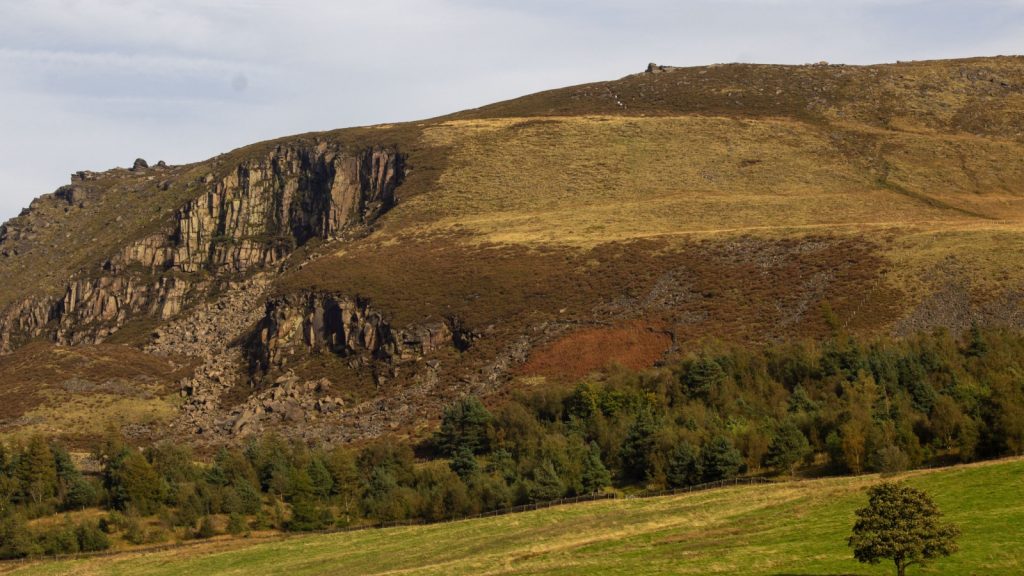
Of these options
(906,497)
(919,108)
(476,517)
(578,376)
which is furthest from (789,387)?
(919,108)

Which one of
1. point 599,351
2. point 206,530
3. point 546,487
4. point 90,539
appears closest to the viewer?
point 546,487

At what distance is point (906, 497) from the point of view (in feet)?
111

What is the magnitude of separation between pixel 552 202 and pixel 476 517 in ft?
268

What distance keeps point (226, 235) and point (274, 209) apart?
8690mm

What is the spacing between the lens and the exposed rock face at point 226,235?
140500 mm

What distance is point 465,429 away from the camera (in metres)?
82.5

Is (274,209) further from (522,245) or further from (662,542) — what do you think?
(662,542)

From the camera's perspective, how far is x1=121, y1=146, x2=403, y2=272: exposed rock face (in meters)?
150

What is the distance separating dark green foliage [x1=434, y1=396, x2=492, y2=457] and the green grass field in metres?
16.3

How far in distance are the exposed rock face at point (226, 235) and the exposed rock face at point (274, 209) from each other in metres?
0.15

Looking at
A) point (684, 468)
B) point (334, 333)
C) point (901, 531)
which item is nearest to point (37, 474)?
point (334, 333)

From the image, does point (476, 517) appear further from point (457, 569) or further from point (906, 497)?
point (906, 497)

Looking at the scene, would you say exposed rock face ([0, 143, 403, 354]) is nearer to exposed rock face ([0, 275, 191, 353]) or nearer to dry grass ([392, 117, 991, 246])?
exposed rock face ([0, 275, 191, 353])

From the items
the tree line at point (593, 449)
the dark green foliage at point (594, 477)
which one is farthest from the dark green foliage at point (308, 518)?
the dark green foliage at point (594, 477)
